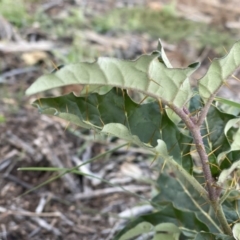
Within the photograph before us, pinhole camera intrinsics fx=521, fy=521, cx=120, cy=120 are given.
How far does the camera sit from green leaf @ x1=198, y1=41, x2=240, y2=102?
2.60 ft

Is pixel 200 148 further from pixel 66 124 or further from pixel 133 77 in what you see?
pixel 66 124

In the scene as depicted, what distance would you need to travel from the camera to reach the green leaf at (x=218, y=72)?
2.60 ft

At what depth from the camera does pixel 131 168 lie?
1904 millimetres

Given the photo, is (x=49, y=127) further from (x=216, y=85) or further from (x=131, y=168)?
(x=216, y=85)

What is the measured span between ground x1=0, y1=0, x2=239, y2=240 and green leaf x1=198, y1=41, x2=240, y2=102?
28 centimetres

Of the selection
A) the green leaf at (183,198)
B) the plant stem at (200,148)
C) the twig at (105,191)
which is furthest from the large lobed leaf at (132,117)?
the twig at (105,191)

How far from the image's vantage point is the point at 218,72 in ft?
2.64

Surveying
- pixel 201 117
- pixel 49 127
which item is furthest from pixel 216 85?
pixel 49 127

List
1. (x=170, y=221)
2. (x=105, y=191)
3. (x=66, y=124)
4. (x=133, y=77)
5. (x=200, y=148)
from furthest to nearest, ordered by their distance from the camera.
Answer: (x=66, y=124) → (x=105, y=191) → (x=170, y=221) → (x=200, y=148) → (x=133, y=77)

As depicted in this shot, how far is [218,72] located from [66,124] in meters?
1.28

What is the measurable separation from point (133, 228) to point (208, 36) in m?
2.64

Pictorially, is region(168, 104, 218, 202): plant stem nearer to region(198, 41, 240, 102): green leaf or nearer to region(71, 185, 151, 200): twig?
region(198, 41, 240, 102): green leaf

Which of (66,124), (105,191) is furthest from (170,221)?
(66,124)

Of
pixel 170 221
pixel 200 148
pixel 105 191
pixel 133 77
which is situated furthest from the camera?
pixel 105 191
